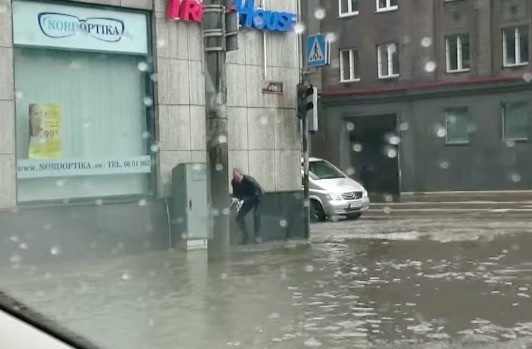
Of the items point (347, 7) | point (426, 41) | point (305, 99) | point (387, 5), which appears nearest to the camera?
point (305, 99)

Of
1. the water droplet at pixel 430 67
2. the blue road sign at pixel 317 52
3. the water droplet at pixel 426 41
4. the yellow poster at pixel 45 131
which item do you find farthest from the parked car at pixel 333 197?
the water droplet at pixel 426 41

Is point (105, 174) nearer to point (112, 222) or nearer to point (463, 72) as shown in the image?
point (112, 222)

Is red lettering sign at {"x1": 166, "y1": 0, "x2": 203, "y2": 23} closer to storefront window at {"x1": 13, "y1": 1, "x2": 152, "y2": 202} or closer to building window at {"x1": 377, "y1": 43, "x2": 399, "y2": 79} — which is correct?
→ storefront window at {"x1": 13, "y1": 1, "x2": 152, "y2": 202}

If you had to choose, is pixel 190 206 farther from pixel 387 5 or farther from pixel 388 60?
pixel 387 5

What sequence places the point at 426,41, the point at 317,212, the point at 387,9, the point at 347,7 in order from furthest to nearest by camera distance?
1. the point at 347,7
2. the point at 387,9
3. the point at 426,41
4. the point at 317,212

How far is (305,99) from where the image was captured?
1530 centimetres

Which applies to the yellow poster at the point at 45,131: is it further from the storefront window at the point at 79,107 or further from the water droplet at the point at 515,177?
the water droplet at the point at 515,177

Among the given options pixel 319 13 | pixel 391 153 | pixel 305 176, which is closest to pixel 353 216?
pixel 305 176

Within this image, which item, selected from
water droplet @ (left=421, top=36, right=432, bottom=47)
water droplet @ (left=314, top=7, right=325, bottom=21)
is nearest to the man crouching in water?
water droplet @ (left=421, top=36, right=432, bottom=47)

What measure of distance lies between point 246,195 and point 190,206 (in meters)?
1.16

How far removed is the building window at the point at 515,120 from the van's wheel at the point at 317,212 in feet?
47.7

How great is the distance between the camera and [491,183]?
114ft

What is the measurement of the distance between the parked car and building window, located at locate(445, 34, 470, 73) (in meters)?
14.6

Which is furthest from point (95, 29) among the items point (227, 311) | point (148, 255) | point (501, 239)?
point (501, 239)
